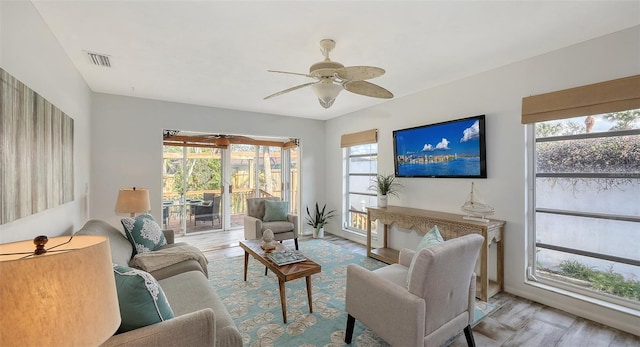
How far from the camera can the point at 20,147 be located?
148 cm

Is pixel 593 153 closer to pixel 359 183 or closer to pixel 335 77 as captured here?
pixel 335 77

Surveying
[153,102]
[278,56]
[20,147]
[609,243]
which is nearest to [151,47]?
[278,56]

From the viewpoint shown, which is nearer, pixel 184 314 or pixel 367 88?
pixel 184 314

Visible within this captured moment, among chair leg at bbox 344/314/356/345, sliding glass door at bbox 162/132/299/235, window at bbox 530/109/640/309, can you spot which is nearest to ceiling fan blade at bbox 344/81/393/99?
window at bbox 530/109/640/309

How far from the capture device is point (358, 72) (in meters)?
1.97

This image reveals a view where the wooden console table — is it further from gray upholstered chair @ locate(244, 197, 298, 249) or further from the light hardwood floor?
gray upholstered chair @ locate(244, 197, 298, 249)

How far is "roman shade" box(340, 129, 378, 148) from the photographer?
4566 mm

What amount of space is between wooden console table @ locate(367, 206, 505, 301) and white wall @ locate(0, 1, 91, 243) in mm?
3491

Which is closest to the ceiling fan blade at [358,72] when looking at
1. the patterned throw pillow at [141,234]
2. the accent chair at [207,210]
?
the patterned throw pillow at [141,234]

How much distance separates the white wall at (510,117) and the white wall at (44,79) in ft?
12.9

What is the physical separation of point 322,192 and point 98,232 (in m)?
4.12

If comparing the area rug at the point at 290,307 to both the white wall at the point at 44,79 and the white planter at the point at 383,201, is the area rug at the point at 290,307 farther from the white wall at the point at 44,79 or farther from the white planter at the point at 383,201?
the white wall at the point at 44,79

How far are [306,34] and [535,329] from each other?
125 inches

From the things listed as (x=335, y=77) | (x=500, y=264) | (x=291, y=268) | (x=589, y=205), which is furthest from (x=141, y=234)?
(x=589, y=205)
